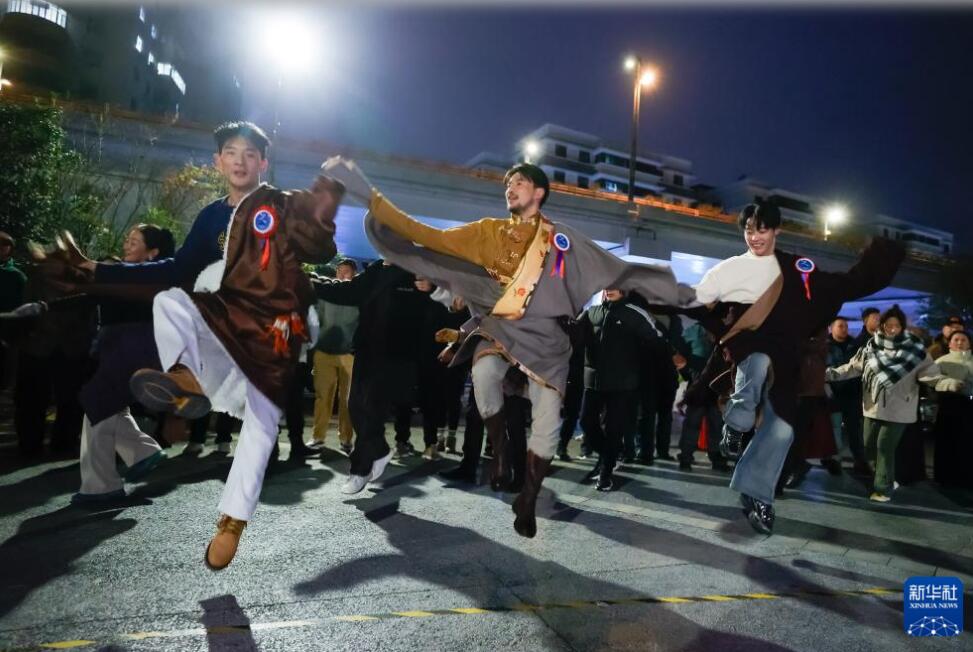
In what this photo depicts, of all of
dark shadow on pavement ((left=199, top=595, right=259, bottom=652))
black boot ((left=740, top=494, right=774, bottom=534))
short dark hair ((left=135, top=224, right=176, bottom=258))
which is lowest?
dark shadow on pavement ((left=199, top=595, right=259, bottom=652))

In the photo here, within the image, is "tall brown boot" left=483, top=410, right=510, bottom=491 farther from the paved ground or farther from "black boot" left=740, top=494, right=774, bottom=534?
"black boot" left=740, top=494, right=774, bottom=534

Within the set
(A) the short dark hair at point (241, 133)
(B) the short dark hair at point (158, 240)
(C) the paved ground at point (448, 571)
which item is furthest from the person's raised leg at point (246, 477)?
(B) the short dark hair at point (158, 240)

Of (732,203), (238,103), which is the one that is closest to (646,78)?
(238,103)

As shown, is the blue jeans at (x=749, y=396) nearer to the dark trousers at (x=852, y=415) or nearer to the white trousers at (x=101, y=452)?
the white trousers at (x=101, y=452)

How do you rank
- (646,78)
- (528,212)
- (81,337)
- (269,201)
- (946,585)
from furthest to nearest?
(646,78) < (81,337) < (528,212) < (269,201) < (946,585)

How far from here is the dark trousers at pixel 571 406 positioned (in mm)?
7449

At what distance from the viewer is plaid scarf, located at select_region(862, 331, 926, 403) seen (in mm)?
6133

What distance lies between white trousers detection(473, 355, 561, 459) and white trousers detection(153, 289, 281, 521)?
113cm

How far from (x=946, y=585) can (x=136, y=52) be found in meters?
48.2

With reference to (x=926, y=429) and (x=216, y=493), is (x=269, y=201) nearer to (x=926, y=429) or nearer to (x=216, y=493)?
(x=216, y=493)

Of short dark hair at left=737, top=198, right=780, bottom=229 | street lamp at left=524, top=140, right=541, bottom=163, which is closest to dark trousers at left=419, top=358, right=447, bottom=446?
short dark hair at left=737, top=198, right=780, bottom=229

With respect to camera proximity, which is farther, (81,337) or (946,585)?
(81,337)

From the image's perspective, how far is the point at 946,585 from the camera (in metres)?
2.98

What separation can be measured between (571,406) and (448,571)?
4442mm
